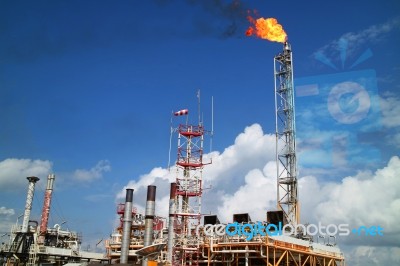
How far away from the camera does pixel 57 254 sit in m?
83.4

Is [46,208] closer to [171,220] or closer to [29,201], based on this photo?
[29,201]

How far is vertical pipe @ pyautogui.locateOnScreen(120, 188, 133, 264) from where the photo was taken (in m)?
77.6

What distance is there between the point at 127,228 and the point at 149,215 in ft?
16.2

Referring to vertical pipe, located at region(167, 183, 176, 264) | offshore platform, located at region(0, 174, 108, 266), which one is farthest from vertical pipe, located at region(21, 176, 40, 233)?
vertical pipe, located at region(167, 183, 176, 264)

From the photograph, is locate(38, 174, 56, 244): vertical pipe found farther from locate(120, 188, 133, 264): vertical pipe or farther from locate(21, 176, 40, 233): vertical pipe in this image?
locate(120, 188, 133, 264): vertical pipe

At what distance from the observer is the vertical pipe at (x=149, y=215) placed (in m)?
78.0

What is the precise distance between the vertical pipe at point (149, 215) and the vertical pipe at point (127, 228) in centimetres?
347

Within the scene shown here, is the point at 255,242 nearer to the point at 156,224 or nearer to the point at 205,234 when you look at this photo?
the point at 205,234

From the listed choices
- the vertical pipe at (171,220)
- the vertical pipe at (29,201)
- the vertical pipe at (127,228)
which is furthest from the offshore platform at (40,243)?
the vertical pipe at (171,220)

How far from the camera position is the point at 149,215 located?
7925 cm

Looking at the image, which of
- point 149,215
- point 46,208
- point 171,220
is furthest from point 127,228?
point 46,208

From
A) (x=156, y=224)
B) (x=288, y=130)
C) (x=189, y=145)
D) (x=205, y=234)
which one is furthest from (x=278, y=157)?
(x=156, y=224)

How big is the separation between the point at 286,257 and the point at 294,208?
12836 mm

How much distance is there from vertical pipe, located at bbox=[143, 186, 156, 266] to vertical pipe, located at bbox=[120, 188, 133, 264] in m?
3.47
